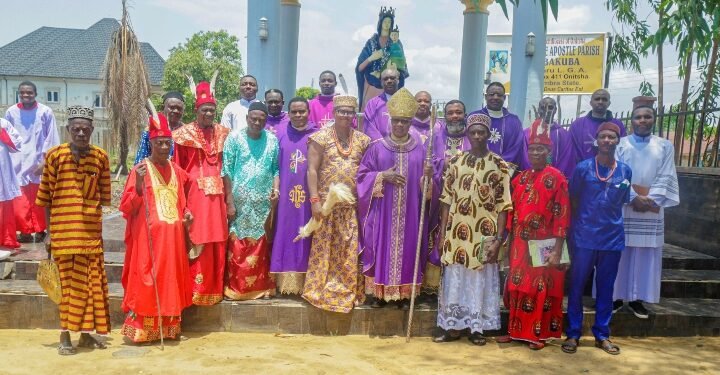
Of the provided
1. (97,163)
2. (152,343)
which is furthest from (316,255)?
(97,163)

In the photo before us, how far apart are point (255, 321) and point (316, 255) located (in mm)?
812

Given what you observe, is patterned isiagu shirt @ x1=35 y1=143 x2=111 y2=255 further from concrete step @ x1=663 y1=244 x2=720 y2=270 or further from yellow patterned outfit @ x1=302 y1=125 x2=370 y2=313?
concrete step @ x1=663 y1=244 x2=720 y2=270

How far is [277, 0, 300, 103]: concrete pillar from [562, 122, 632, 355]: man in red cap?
8700 mm

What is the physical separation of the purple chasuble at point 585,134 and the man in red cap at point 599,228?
3.01 feet

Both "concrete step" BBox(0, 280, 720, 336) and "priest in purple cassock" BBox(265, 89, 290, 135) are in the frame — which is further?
"priest in purple cassock" BBox(265, 89, 290, 135)

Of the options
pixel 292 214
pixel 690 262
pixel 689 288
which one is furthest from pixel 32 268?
pixel 690 262

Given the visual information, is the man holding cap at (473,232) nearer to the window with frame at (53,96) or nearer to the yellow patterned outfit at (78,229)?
the yellow patterned outfit at (78,229)

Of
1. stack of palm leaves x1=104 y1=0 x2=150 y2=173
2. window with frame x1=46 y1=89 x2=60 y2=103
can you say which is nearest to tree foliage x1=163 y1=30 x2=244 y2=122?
stack of palm leaves x1=104 y1=0 x2=150 y2=173

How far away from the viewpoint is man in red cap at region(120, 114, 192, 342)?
478 centimetres

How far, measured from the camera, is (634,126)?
546 centimetres

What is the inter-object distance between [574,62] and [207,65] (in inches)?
939

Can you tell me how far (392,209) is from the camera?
5.23 metres

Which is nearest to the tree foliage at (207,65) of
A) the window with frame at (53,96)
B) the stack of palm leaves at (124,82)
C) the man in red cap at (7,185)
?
the stack of palm leaves at (124,82)

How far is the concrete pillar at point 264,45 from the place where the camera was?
1103 centimetres
